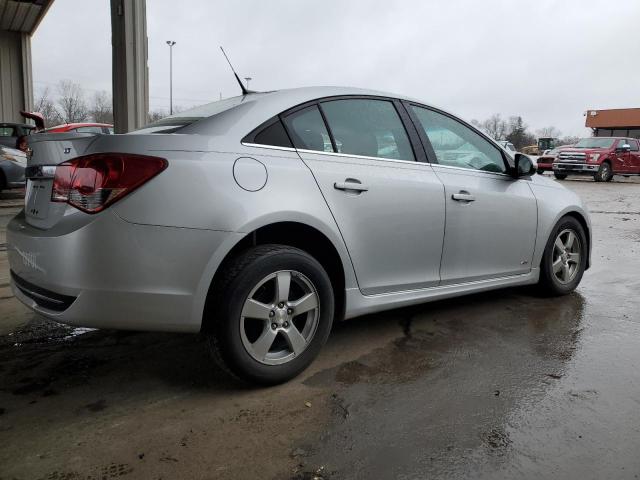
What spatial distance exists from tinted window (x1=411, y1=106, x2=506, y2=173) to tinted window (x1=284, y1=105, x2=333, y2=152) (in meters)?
0.85

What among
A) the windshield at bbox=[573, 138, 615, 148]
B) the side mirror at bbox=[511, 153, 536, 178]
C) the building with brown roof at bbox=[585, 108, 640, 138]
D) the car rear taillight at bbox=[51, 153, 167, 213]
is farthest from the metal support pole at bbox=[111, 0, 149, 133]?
the building with brown roof at bbox=[585, 108, 640, 138]

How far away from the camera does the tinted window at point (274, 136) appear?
265 cm

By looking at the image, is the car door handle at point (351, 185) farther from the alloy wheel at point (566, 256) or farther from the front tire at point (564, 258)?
the alloy wheel at point (566, 256)

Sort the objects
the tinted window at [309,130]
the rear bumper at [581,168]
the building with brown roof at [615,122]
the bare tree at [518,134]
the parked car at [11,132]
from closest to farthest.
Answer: the tinted window at [309,130]
the parked car at [11,132]
the rear bumper at [581,168]
the building with brown roof at [615,122]
the bare tree at [518,134]

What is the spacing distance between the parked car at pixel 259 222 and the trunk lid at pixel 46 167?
0.4 inches

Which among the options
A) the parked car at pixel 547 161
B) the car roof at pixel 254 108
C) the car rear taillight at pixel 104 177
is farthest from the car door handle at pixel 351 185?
the parked car at pixel 547 161

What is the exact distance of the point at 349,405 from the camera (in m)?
2.50

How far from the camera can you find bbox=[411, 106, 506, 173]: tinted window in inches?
139

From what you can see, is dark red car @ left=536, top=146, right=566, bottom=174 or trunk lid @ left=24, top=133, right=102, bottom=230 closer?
trunk lid @ left=24, top=133, right=102, bottom=230

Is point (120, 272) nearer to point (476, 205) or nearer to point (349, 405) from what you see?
point (349, 405)

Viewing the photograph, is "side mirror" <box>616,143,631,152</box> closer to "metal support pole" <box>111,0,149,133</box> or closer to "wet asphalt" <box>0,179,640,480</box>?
"metal support pole" <box>111,0,149,133</box>

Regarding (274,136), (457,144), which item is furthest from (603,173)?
(274,136)

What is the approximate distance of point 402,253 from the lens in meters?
3.14

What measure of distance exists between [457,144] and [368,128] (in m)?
0.83
